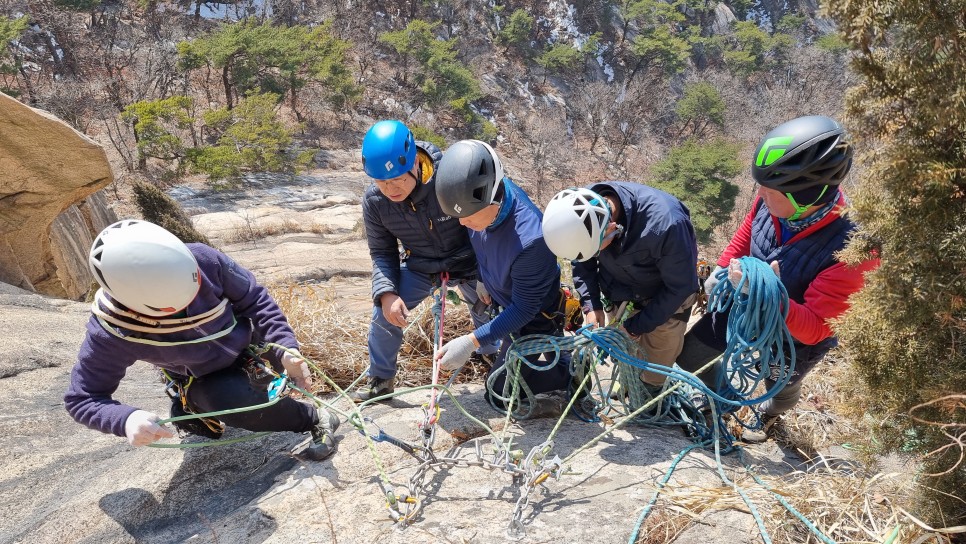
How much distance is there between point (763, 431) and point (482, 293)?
179 cm

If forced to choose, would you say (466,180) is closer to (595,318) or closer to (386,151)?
(386,151)

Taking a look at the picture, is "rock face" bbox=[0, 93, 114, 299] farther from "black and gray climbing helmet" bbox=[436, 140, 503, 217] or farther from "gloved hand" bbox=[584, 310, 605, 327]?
"gloved hand" bbox=[584, 310, 605, 327]

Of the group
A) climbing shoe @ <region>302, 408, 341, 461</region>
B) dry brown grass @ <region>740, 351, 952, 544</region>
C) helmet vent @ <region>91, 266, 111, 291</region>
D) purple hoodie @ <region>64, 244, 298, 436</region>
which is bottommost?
climbing shoe @ <region>302, 408, 341, 461</region>

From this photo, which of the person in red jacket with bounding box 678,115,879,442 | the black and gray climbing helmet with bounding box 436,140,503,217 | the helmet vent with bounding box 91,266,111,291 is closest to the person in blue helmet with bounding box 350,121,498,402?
the black and gray climbing helmet with bounding box 436,140,503,217

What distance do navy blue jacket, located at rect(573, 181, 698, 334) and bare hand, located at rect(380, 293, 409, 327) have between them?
99 centimetres

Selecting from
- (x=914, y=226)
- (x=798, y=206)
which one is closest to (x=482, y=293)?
(x=798, y=206)

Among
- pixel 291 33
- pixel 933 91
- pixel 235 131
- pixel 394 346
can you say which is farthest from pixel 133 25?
pixel 933 91

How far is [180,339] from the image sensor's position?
2.56 meters

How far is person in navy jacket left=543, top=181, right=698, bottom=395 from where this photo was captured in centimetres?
271

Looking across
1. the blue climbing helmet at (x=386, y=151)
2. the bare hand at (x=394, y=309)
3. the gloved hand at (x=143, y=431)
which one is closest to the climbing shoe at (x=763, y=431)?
the bare hand at (x=394, y=309)

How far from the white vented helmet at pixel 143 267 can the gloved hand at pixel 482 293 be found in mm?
1646

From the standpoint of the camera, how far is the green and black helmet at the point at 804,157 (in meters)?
2.58

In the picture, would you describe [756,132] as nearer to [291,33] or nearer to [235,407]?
[291,33]

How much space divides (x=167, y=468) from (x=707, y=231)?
2126 centimetres
